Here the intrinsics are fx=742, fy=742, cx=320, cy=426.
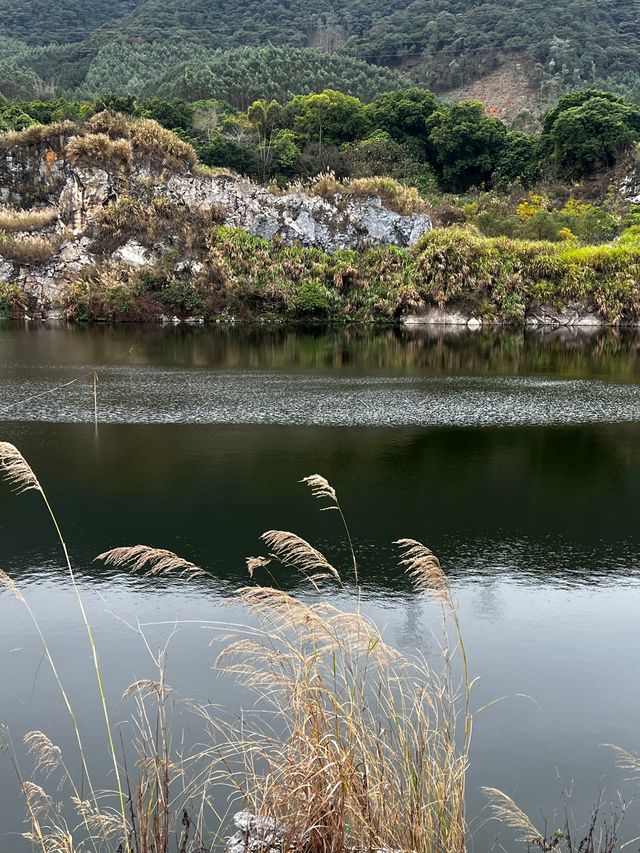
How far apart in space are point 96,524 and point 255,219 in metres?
41.1

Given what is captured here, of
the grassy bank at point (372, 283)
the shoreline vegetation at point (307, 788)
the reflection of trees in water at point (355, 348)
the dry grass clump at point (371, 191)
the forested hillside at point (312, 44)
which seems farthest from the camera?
the forested hillside at point (312, 44)

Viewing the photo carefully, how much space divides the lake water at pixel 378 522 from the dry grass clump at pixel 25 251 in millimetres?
24254

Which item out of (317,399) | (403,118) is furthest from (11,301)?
(403,118)

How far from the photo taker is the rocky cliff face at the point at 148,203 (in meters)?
46.9

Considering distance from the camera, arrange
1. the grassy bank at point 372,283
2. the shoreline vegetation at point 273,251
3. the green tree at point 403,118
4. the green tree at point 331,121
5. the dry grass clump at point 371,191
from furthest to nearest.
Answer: the green tree at point 403,118
the green tree at point 331,121
the dry grass clump at point 371,191
the shoreline vegetation at point 273,251
the grassy bank at point 372,283

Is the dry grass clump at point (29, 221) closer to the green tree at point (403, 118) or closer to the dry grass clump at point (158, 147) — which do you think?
the dry grass clump at point (158, 147)

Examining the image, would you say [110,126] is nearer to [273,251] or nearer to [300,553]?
[273,251]

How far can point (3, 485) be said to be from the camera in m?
13.1

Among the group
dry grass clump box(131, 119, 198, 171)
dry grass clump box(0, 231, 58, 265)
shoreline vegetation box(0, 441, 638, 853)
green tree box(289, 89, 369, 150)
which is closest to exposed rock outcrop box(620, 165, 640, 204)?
green tree box(289, 89, 369, 150)

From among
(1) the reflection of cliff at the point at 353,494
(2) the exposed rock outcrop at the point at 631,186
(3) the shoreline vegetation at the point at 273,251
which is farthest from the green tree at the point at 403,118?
(1) the reflection of cliff at the point at 353,494

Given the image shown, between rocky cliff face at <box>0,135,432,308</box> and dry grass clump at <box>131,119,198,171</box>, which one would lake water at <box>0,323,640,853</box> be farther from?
dry grass clump at <box>131,119,198,171</box>

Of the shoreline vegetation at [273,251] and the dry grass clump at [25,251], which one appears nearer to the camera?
the shoreline vegetation at [273,251]

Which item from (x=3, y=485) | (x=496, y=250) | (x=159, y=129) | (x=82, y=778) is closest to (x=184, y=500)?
(x=3, y=485)

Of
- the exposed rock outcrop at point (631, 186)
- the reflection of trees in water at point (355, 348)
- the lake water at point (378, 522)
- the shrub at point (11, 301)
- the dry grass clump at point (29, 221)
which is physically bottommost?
the lake water at point (378, 522)
